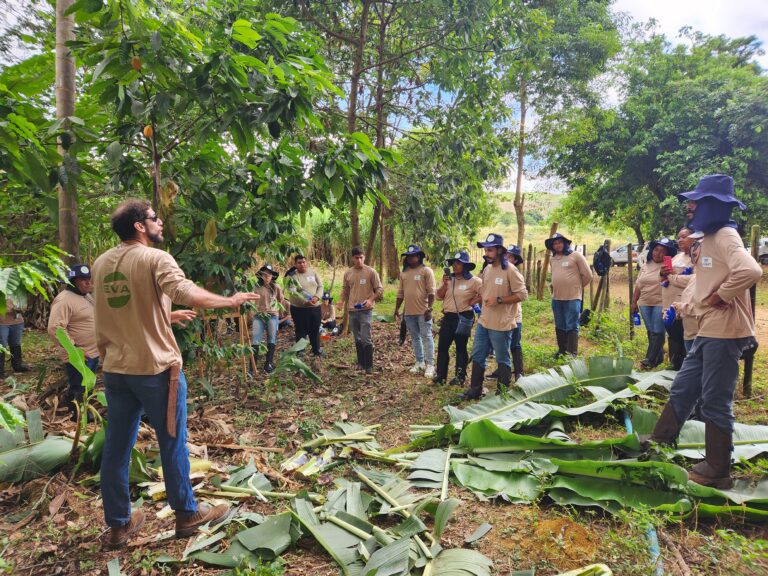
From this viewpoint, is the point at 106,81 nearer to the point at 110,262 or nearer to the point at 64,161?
the point at 64,161

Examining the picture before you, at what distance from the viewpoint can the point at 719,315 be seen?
11.2 feet

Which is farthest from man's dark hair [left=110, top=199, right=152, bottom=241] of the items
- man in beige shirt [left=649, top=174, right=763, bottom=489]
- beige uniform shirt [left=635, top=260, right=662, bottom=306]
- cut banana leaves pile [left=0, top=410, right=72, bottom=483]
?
beige uniform shirt [left=635, top=260, right=662, bottom=306]

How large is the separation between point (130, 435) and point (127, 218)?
1.31 m

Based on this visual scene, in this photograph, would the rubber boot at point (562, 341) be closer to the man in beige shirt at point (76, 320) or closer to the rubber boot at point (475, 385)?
the rubber boot at point (475, 385)

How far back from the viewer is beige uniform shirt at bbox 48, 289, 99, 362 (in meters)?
5.02

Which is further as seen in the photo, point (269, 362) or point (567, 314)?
point (269, 362)

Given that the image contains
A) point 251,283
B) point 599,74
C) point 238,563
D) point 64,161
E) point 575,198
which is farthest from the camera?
point 575,198

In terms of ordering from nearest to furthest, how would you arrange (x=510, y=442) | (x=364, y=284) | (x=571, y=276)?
(x=510, y=442) → (x=571, y=276) → (x=364, y=284)

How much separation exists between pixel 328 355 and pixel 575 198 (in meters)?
15.5

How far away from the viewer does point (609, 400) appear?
177 inches

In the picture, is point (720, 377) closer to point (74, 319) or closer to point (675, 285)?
point (675, 285)

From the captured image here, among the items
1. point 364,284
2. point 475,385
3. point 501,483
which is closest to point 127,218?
point 501,483

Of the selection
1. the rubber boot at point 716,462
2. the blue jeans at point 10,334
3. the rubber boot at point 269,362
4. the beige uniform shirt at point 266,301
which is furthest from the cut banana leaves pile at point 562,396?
the blue jeans at point 10,334

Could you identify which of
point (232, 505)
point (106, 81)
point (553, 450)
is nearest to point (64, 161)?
point (106, 81)
